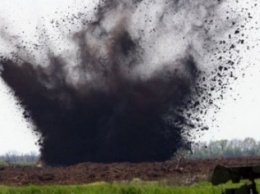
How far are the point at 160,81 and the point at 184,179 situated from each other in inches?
887

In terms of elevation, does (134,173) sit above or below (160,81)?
below

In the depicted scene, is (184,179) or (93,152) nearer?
(184,179)

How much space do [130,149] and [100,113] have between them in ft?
14.8

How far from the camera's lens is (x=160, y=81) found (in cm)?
5100

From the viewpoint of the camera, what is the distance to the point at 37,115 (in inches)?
2088

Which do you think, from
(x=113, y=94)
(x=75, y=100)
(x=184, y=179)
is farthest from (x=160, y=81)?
(x=184, y=179)

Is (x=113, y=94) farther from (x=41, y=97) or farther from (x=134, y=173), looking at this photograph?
(x=134, y=173)

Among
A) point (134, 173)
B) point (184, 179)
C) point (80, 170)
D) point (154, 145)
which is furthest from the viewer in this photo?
point (154, 145)

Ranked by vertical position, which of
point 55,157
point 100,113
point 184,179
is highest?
point 100,113

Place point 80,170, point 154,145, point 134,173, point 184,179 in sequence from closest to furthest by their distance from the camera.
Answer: point 184,179, point 134,173, point 80,170, point 154,145

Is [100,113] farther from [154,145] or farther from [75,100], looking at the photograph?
[154,145]

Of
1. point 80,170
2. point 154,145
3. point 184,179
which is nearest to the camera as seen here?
point 184,179

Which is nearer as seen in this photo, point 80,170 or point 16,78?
point 80,170

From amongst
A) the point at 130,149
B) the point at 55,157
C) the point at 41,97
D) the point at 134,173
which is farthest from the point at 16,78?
the point at 134,173
